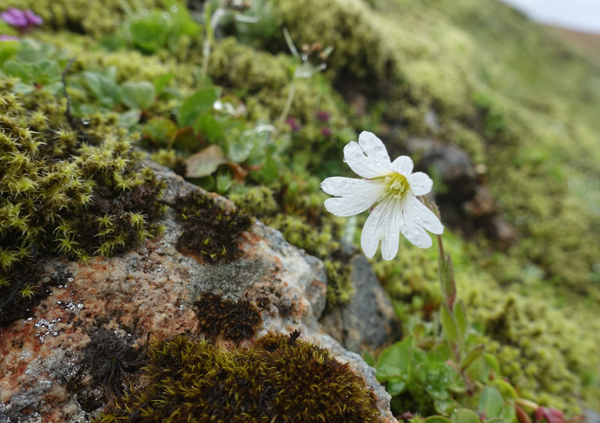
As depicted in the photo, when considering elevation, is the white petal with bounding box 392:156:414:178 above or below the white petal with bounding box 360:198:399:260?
above

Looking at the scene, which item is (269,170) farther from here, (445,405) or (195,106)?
(445,405)

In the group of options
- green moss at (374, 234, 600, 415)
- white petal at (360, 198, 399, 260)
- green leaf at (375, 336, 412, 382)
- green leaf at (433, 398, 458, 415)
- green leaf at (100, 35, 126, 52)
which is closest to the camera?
white petal at (360, 198, 399, 260)

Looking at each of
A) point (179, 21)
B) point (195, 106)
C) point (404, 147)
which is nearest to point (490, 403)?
point (195, 106)

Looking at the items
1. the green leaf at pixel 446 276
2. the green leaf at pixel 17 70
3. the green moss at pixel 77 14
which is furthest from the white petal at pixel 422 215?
the green moss at pixel 77 14

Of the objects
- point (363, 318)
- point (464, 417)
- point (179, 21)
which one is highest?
point (179, 21)

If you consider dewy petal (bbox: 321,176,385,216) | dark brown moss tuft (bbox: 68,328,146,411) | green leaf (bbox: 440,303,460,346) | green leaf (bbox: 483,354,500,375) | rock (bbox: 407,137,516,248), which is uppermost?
dewy petal (bbox: 321,176,385,216)

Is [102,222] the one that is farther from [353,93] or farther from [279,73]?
[353,93]

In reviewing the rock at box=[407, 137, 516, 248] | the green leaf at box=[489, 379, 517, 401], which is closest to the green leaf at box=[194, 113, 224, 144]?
the green leaf at box=[489, 379, 517, 401]

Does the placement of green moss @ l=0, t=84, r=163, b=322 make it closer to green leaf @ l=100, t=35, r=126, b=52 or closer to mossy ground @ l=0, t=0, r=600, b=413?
mossy ground @ l=0, t=0, r=600, b=413
